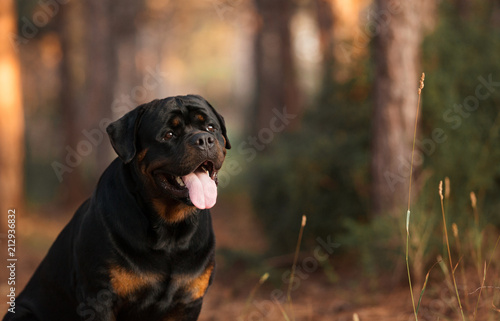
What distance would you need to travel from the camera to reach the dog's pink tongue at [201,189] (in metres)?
3.16

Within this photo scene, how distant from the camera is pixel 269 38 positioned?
14375 mm

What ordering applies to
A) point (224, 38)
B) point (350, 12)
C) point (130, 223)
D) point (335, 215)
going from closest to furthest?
point (130, 223), point (335, 215), point (350, 12), point (224, 38)

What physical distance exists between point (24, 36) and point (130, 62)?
602 centimetres

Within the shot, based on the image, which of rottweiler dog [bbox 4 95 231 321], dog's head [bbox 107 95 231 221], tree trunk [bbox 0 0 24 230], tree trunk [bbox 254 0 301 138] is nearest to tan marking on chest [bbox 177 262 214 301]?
rottweiler dog [bbox 4 95 231 321]

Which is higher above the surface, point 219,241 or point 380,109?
point 380,109

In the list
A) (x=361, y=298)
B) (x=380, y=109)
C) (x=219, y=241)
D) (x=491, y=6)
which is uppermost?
(x=491, y=6)

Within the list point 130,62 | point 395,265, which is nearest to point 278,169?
point 395,265

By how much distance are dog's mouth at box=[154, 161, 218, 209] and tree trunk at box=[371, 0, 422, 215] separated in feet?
11.3

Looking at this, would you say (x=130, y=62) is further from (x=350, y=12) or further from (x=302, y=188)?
(x=302, y=188)

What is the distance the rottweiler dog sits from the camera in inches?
124

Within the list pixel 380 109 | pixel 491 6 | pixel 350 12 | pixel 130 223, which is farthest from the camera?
pixel 350 12

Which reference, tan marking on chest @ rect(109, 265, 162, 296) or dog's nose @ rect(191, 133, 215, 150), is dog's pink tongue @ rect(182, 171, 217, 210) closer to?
dog's nose @ rect(191, 133, 215, 150)

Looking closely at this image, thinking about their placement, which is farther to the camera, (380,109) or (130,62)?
(130,62)

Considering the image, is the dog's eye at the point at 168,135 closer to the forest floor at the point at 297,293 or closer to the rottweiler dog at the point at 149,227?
the rottweiler dog at the point at 149,227
